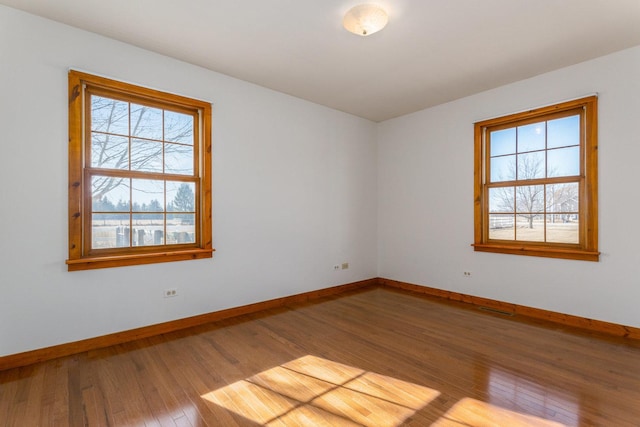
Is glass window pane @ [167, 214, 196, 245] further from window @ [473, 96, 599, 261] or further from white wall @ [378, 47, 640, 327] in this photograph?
window @ [473, 96, 599, 261]

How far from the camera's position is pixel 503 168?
→ 4191 millimetres

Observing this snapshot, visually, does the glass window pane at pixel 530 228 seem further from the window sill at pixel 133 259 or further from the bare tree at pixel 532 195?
the window sill at pixel 133 259

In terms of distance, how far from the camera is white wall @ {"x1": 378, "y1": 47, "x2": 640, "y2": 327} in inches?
125

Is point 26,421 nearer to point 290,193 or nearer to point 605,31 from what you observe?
point 290,193

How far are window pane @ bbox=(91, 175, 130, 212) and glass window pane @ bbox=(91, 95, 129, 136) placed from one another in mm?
477

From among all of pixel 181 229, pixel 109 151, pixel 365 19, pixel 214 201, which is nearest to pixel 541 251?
pixel 365 19

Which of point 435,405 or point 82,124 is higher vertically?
point 82,124

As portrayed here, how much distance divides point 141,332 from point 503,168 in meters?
4.76

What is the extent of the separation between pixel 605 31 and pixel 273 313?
444cm

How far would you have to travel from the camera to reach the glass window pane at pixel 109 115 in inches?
116

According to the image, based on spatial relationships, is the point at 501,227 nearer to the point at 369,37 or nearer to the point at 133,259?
the point at 369,37

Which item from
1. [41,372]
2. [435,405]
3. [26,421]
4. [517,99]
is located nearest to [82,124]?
[41,372]

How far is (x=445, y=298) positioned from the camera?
15.1 ft

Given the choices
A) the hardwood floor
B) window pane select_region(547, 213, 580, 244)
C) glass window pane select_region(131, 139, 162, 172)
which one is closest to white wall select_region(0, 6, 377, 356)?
the hardwood floor
